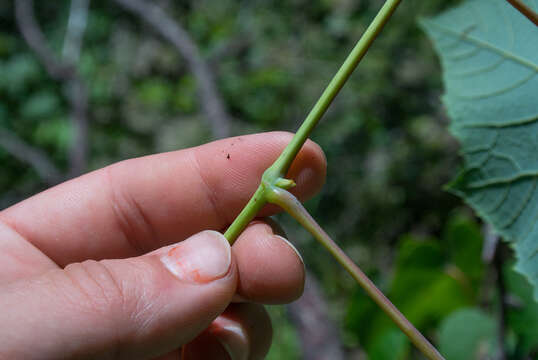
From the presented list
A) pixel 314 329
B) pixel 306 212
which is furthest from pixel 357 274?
pixel 314 329

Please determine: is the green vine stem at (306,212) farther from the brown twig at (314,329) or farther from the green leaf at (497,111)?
the brown twig at (314,329)

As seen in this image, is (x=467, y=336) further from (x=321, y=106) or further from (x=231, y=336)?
(x=321, y=106)

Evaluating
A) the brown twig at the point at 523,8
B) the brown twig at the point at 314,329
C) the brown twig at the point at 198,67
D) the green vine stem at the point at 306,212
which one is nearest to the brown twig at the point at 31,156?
the brown twig at the point at 198,67

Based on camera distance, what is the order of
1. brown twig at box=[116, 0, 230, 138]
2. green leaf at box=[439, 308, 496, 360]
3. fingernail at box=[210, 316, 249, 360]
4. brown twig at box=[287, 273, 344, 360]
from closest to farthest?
fingernail at box=[210, 316, 249, 360], green leaf at box=[439, 308, 496, 360], brown twig at box=[287, 273, 344, 360], brown twig at box=[116, 0, 230, 138]

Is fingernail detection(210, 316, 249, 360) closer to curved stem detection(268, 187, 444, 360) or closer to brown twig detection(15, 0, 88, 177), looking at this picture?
curved stem detection(268, 187, 444, 360)

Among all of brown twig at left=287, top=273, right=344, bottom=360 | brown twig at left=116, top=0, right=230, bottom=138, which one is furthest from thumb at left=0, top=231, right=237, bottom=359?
brown twig at left=116, top=0, right=230, bottom=138
